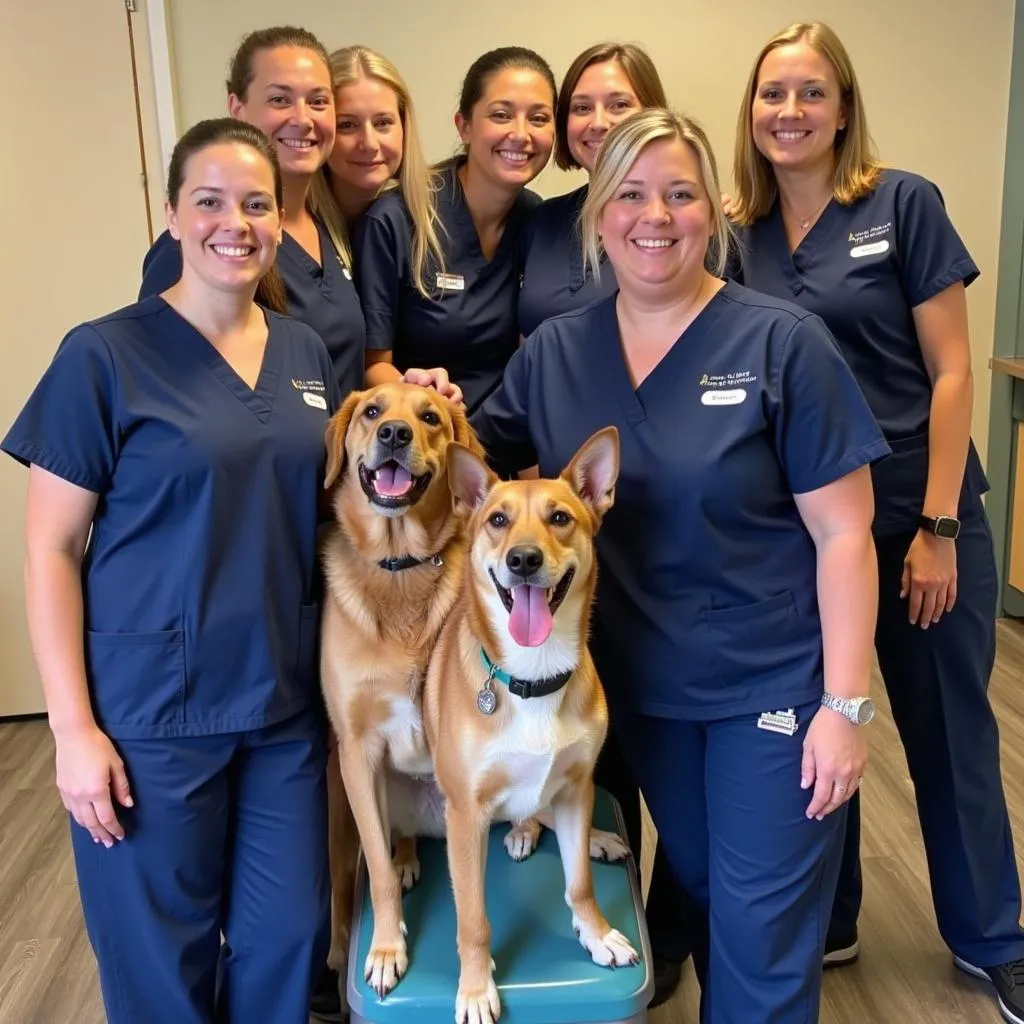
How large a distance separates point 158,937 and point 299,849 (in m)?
0.25

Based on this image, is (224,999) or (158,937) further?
(224,999)

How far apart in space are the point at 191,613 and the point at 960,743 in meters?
1.55

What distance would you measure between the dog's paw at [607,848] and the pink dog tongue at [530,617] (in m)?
0.55

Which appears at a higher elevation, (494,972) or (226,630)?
(226,630)

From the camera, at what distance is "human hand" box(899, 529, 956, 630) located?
6.39ft

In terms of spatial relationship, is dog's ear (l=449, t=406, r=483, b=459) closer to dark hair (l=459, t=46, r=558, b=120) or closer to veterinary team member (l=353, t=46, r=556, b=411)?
veterinary team member (l=353, t=46, r=556, b=411)

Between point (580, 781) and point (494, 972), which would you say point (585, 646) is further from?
point (494, 972)

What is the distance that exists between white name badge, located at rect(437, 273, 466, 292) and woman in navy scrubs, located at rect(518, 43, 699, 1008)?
5.5 inches

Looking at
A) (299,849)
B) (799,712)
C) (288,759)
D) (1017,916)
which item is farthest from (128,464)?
(1017,916)

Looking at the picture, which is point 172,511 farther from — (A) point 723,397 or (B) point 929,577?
(B) point 929,577

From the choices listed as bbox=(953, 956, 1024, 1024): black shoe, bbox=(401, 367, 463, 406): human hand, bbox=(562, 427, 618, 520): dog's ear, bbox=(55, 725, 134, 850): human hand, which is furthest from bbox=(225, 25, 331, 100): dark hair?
bbox=(953, 956, 1024, 1024): black shoe

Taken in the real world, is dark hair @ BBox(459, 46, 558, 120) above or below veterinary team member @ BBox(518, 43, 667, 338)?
above

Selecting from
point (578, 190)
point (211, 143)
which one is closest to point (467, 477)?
point (211, 143)

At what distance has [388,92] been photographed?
7.57 feet
